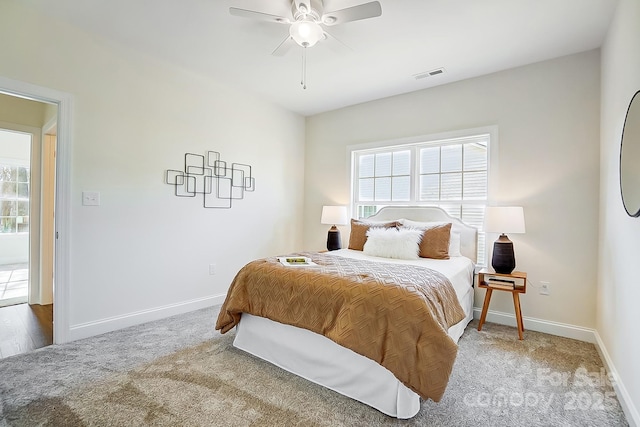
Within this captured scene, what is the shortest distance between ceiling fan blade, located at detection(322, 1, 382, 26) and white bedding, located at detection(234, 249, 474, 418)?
1.94 meters

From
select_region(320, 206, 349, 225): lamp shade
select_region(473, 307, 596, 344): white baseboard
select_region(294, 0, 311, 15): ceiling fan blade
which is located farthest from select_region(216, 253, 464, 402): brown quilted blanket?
select_region(294, 0, 311, 15): ceiling fan blade

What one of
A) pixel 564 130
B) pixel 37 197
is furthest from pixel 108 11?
pixel 564 130

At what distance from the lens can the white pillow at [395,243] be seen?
3.03m

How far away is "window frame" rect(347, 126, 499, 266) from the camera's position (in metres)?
3.26

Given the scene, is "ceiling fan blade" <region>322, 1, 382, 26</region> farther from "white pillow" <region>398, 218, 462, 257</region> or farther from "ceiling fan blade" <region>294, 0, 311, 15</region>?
"white pillow" <region>398, 218, 462, 257</region>

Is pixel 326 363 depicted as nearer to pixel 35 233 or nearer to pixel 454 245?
pixel 454 245

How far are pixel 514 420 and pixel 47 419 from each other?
251cm

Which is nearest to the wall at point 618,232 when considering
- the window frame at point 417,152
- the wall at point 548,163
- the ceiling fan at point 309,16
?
the wall at point 548,163

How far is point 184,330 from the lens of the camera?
9.37 ft

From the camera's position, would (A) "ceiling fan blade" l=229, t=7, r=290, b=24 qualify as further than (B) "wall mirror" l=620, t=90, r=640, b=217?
Yes

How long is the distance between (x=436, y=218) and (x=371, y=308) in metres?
2.17

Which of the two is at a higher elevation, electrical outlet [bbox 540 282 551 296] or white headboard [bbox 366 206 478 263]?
white headboard [bbox 366 206 478 263]

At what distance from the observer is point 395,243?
3.08 m

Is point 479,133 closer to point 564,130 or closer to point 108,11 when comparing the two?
point 564,130
